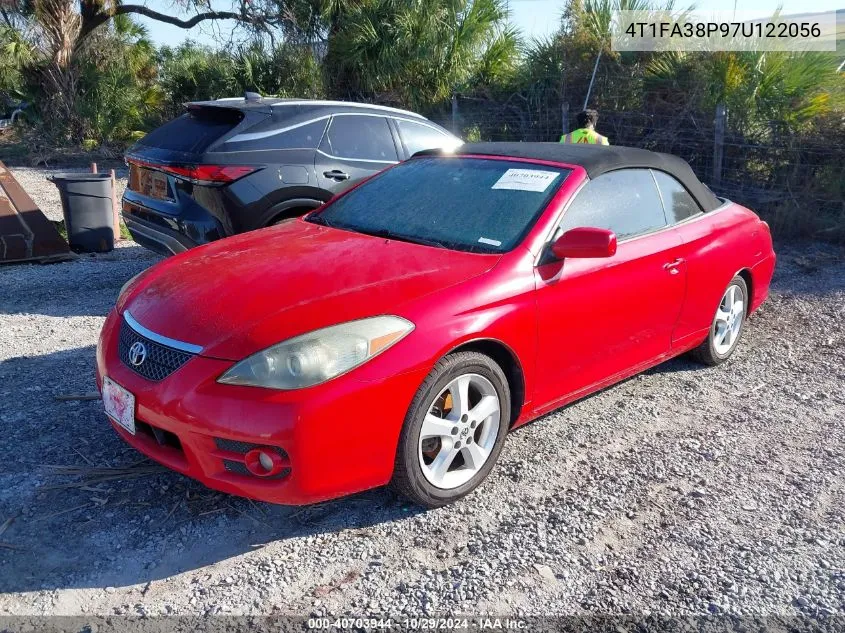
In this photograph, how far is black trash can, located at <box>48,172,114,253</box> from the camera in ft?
26.5

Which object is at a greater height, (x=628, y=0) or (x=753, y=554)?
(x=628, y=0)

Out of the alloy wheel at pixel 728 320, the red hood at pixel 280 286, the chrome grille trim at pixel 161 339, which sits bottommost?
the alloy wheel at pixel 728 320

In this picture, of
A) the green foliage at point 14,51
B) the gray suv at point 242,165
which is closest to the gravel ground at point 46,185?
the green foliage at point 14,51

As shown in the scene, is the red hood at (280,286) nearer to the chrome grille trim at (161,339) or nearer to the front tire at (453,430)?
the chrome grille trim at (161,339)

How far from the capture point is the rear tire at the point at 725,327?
204 inches

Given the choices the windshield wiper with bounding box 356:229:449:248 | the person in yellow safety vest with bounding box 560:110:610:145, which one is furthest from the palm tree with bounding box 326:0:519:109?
the windshield wiper with bounding box 356:229:449:248

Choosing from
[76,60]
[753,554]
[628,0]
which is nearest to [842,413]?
[753,554]

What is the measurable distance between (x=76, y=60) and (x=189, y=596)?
63.1 feet

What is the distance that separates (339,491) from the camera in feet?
10.0

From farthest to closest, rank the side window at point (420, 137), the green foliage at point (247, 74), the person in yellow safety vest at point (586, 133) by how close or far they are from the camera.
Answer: the green foliage at point (247, 74)
the person in yellow safety vest at point (586, 133)
the side window at point (420, 137)

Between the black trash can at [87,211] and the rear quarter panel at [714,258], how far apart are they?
6.18 metres

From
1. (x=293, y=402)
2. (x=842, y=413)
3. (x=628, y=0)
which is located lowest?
(x=842, y=413)

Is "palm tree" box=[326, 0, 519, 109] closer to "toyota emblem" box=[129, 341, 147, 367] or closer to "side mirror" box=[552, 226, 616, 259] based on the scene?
"side mirror" box=[552, 226, 616, 259]

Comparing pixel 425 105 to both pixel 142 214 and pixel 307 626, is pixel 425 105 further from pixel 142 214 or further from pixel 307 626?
pixel 307 626
